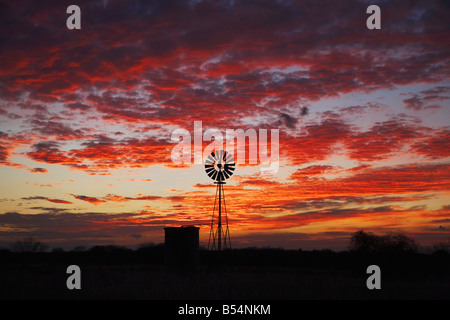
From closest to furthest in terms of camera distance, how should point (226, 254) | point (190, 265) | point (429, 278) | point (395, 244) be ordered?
point (190, 265), point (429, 278), point (395, 244), point (226, 254)

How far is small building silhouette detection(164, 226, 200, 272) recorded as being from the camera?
26.6m

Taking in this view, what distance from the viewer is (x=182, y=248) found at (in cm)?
2666

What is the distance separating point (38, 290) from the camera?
1898 cm

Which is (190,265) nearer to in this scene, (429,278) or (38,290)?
(38,290)

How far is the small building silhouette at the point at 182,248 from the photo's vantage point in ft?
87.1

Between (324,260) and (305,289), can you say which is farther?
(324,260)
